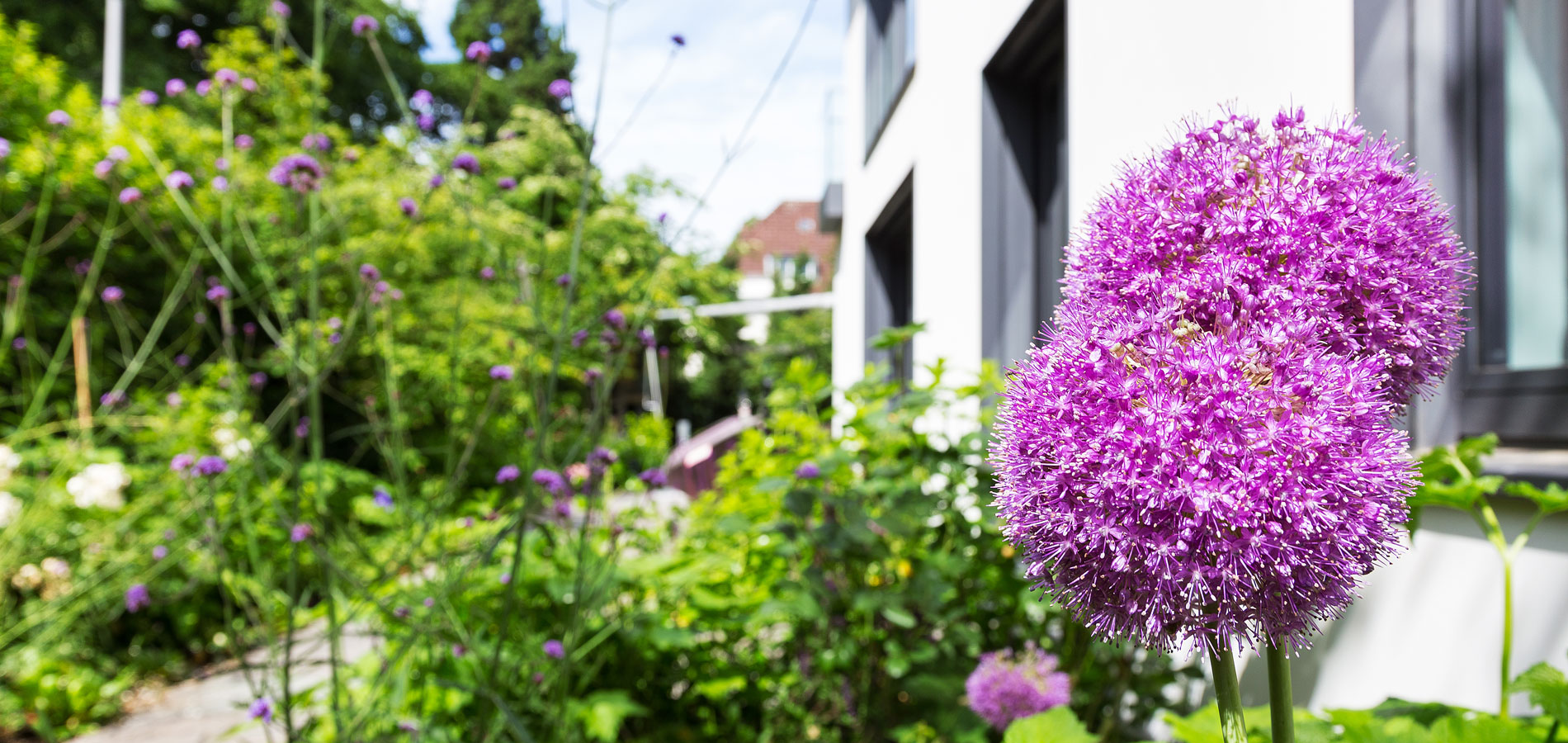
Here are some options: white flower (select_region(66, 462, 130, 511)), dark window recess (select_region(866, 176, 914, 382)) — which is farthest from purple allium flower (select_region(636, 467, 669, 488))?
dark window recess (select_region(866, 176, 914, 382))

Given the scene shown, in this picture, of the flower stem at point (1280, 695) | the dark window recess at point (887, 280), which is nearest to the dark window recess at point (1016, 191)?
the flower stem at point (1280, 695)

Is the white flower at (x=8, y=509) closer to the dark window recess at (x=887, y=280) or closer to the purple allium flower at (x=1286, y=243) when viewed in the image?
the purple allium flower at (x=1286, y=243)

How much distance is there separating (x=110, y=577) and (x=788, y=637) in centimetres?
335

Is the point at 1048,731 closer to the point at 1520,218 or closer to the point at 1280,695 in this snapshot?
the point at 1280,695

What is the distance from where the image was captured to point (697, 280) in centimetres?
600

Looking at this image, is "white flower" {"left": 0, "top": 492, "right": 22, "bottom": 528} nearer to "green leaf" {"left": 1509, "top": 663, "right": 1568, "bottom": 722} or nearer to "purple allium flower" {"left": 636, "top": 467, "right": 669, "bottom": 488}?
"purple allium flower" {"left": 636, "top": 467, "right": 669, "bottom": 488}

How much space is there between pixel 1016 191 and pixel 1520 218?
215 cm

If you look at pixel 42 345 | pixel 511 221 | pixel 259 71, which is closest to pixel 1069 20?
pixel 42 345

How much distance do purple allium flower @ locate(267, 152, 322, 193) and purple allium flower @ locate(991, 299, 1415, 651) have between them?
1617 millimetres

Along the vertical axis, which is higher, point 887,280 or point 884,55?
point 884,55

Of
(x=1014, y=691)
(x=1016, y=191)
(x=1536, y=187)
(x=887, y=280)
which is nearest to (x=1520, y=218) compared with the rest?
(x=1536, y=187)

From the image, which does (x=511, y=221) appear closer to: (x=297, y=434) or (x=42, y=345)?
(x=42, y=345)

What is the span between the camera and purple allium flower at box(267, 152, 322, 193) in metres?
1.67

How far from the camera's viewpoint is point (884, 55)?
7.32 m
